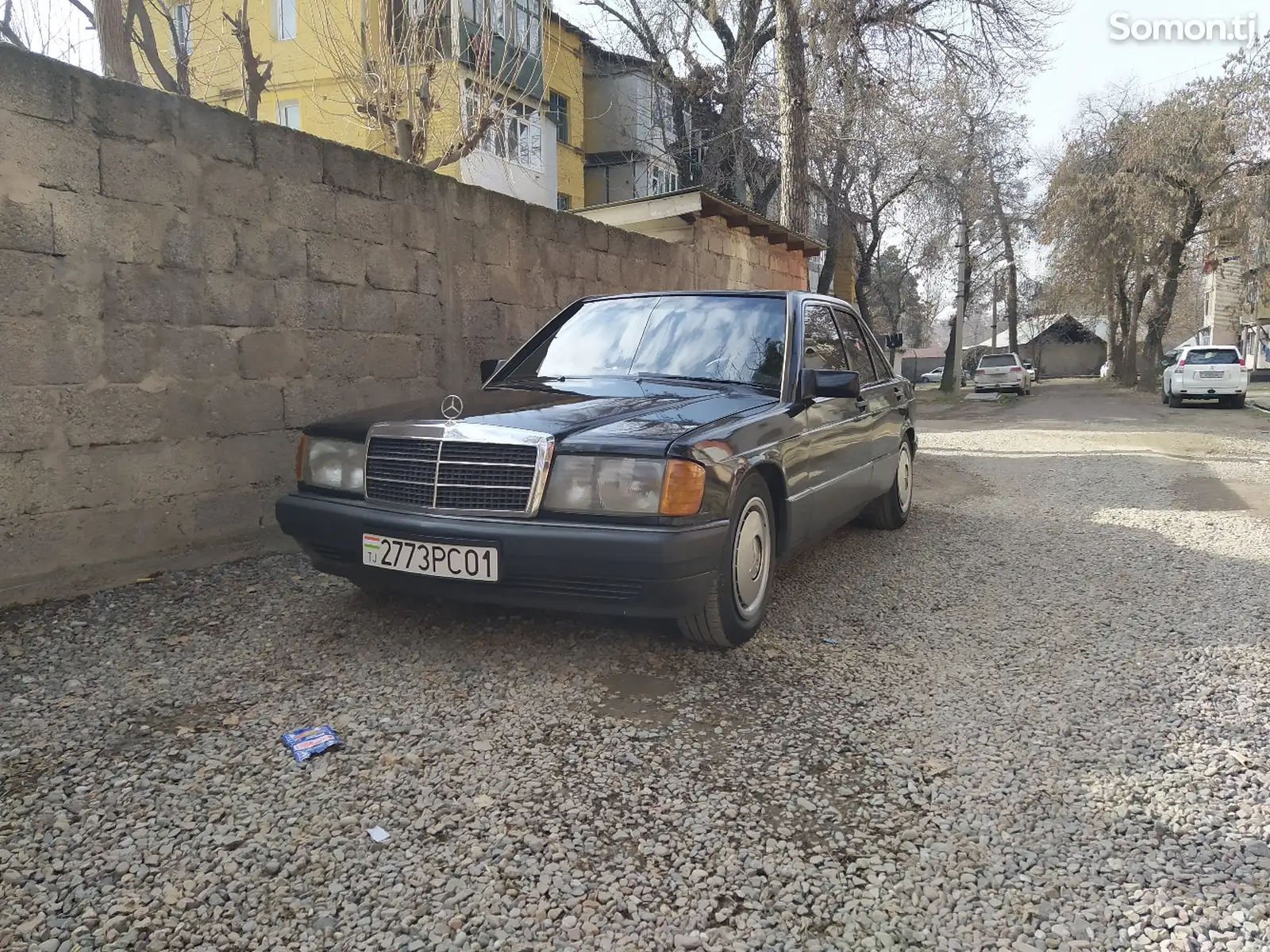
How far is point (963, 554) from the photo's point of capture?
5.20 metres

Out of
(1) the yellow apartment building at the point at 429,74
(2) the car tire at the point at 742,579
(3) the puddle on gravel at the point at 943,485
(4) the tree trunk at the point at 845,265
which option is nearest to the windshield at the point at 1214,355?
(4) the tree trunk at the point at 845,265

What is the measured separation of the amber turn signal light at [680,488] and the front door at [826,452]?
0.85m

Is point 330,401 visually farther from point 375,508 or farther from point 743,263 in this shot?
point 743,263

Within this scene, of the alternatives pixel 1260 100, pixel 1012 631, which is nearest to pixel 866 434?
pixel 1012 631

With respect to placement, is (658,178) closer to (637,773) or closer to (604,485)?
(604,485)

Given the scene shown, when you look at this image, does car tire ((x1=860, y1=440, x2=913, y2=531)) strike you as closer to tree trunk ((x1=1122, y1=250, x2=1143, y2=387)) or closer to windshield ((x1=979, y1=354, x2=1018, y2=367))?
windshield ((x1=979, y1=354, x2=1018, y2=367))

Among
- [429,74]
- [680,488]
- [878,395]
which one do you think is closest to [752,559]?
[680,488]

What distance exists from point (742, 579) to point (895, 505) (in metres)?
2.78

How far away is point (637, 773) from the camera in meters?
2.48

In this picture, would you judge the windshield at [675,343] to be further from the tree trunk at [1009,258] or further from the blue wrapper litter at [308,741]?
the tree trunk at [1009,258]

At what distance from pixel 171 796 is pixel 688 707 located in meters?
1.58

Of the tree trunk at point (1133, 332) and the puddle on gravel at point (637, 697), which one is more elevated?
the tree trunk at point (1133, 332)

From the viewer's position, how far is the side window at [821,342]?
4.26 metres

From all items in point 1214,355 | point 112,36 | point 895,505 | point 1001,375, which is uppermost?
point 112,36
